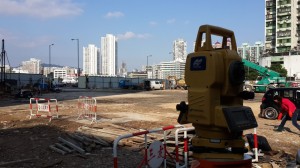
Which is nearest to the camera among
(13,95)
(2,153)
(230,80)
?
(230,80)

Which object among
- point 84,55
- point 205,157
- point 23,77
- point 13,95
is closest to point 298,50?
point 23,77

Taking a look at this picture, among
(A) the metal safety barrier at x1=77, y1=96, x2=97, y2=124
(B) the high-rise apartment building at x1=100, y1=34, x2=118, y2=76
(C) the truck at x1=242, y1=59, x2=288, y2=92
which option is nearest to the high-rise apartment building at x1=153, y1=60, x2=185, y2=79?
(B) the high-rise apartment building at x1=100, y1=34, x2=118, y2=76

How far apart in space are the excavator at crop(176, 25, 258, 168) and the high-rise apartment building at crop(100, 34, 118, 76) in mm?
181019

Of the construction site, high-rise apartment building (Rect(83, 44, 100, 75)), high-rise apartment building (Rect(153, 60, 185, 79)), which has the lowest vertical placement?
the construction site

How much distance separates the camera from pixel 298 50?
3939 inches

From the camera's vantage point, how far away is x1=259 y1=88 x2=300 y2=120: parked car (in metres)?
17.2

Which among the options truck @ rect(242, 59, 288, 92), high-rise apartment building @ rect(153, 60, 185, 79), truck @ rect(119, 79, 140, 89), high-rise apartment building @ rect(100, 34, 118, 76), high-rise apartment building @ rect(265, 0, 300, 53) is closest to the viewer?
truck @ rect(242, 59, 288, 92)

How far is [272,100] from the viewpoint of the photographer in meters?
17.9

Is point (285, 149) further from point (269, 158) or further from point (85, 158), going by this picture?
point (85, 158)

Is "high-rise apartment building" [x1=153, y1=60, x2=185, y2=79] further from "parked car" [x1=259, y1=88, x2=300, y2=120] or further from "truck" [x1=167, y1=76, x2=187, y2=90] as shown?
"parked car" [x1=259, y1=88, x2=300, y2=120]

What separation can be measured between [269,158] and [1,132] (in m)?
10.1

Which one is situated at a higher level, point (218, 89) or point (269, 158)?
point (218, 89)

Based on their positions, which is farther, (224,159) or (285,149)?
(285,149)

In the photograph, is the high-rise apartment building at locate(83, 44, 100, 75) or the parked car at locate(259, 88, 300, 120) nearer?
the parked car at locate(259, 88, 300, 120)
